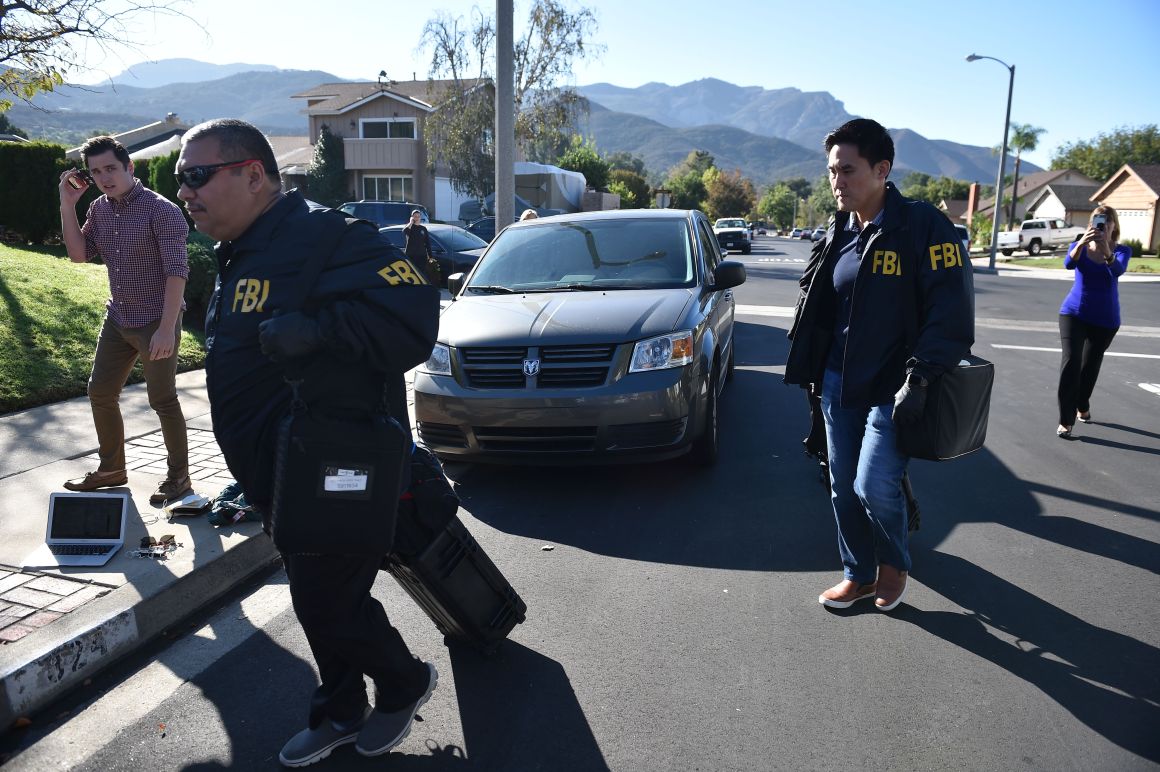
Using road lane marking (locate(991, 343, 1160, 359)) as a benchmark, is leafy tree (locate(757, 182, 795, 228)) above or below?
above

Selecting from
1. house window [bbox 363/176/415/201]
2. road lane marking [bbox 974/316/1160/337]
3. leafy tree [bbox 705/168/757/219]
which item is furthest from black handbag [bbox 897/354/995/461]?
leafy tree [bbox 705/168/757/219]

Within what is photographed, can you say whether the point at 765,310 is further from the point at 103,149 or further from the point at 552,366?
the point at 103,149

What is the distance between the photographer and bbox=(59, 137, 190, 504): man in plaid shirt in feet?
13.8

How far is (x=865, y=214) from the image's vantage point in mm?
3270

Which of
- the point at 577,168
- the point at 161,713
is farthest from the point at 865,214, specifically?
the point at 577,168

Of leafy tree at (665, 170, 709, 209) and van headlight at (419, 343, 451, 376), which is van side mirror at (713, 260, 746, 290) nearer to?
van headlight at (419, 343, 451, 376)

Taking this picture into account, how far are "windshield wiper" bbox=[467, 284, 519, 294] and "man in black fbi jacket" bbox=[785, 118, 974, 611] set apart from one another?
271cm

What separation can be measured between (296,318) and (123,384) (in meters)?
3.18

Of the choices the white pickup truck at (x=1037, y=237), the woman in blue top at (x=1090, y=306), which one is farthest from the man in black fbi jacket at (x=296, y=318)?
the white pickup truck at (x=1037, y=237)

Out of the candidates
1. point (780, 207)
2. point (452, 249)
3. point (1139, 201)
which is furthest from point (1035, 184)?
point (452, 249)

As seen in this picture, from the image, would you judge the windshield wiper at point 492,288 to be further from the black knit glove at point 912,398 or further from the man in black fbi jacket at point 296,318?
the man in black fbi jacket at point 296,318

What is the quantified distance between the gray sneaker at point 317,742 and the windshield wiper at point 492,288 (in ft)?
Result: 12.1

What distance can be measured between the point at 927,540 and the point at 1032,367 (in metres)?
6.67

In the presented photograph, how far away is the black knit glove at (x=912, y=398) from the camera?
3.01 metres
